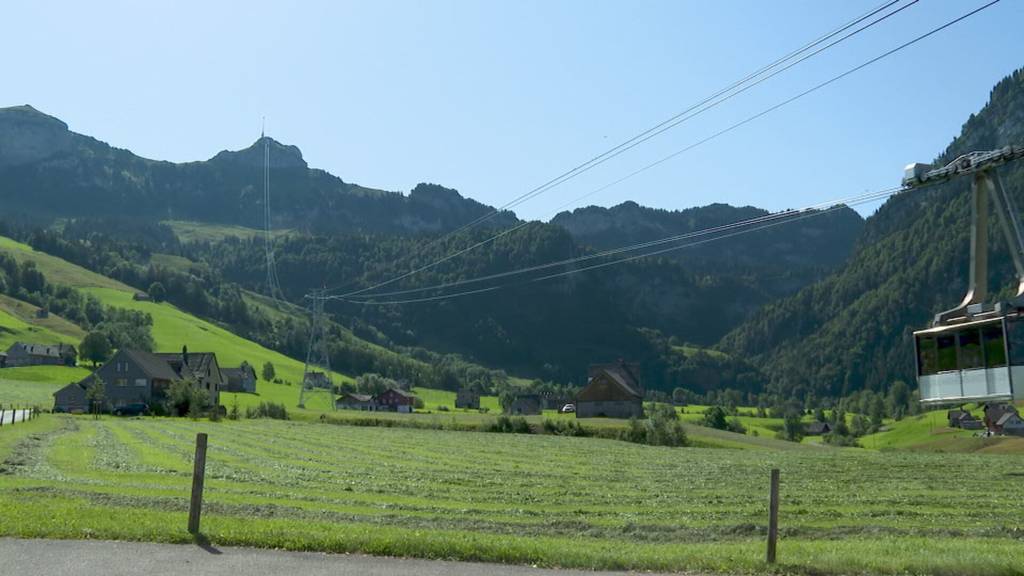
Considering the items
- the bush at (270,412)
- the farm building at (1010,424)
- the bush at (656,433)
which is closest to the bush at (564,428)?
the bush at (656,433)

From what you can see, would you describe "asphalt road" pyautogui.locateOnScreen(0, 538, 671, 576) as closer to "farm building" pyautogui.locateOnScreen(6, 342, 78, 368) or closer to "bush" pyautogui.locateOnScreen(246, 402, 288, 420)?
"bush" pyautogui.locateOnScreen(246, 402, 288, 420)

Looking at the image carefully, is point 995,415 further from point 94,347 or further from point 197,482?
point 94,347

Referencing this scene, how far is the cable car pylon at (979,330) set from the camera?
27.8 meters

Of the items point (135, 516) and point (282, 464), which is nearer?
point (135, 516)

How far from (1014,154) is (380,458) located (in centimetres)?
4123

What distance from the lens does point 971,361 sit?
95.5 feet

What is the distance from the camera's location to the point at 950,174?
102 feet

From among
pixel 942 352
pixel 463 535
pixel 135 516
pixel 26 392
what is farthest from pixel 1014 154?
pixel 26 392

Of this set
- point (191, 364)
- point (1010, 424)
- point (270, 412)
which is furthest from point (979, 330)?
point (191, 364)

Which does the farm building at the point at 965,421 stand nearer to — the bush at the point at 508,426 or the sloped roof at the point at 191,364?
the bush at the point at 508,426

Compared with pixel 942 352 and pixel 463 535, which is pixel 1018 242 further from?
pixel 463 535

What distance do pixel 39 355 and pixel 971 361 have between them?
195 meters

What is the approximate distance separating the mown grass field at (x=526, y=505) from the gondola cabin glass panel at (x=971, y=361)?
14.9 ft

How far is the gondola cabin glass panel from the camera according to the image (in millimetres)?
27672
